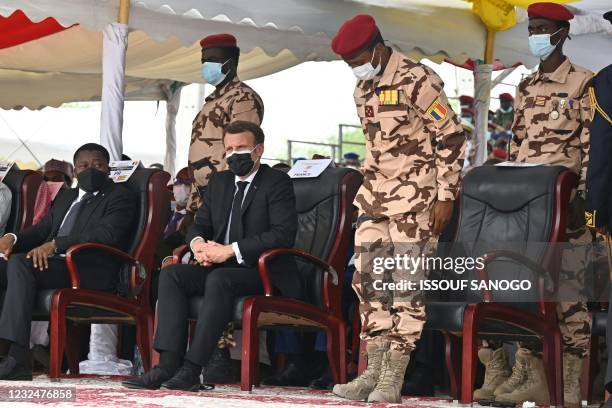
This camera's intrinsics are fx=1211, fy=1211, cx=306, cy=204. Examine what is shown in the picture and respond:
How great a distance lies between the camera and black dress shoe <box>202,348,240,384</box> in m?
6.08

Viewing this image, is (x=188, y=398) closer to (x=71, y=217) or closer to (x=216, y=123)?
(x=71, y=217)

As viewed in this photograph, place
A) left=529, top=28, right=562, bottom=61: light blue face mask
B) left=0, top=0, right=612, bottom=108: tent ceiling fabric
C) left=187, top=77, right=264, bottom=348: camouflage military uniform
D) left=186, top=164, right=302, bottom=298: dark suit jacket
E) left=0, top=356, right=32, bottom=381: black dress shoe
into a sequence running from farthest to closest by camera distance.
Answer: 1. left=0, top=0, right=612, bottom=108: tent ceiling fabric
2. left=187, top=77, right=264, bottom=348: camouflage military uniform
3. left=529, top=28, right=562, bottom=61: light blue face mask
4. left=0, top=356, right=32, bottom=381: black dress shoe
5. left=186, top=164, right=302, bottom=298: dark suit jacket

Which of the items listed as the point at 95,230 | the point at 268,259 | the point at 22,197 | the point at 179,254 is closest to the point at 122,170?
the point at 95,230

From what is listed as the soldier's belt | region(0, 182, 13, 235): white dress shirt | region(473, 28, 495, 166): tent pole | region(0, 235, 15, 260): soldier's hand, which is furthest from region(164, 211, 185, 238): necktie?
region(473, 28, 495, 166): tent pole

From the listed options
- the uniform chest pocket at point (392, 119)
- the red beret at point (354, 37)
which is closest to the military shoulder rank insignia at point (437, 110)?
the uniform chest pocket at point (392, 119)

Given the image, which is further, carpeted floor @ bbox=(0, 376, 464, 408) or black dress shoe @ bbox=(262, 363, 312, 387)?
black dress shoe @ bbox=(262, 363, 312, 387)

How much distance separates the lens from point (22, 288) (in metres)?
5.81

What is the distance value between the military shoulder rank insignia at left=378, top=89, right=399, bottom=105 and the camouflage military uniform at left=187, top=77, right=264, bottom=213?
5.67 ft

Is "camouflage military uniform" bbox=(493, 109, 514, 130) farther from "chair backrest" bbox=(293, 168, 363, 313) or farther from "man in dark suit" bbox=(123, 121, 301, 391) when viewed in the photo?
"man in dark suit" bbox=(123, 121, 301, 391)

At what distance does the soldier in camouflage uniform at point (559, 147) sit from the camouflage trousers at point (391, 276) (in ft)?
2.12

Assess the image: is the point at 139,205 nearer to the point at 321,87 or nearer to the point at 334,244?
the point at 334,244

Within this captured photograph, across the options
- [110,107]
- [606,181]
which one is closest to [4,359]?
[110,107]

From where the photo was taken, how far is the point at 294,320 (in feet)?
18.2

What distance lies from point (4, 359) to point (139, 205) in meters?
1.14
